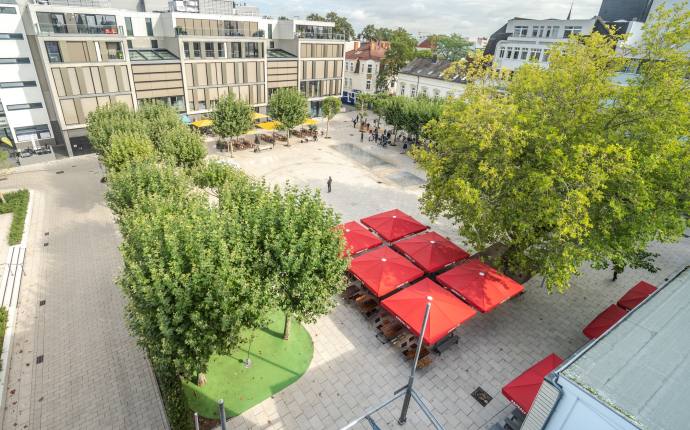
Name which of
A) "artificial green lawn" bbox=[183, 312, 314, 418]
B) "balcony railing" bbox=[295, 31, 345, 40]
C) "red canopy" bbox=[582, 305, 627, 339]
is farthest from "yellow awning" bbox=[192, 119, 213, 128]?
"red canopy" bbox=[582, 305, 627, 339]

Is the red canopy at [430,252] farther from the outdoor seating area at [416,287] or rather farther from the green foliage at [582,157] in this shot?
the green foliage at [582,157]

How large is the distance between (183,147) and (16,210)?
1282 cm

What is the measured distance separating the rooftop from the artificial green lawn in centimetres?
4676

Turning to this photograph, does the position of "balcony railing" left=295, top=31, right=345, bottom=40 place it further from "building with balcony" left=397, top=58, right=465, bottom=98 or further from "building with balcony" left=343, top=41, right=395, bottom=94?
"building with balcony" left=397, top=58, right=465, bottom=98

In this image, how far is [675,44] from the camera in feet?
49.1

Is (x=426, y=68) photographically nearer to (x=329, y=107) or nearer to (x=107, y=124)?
(x=329, y=107)

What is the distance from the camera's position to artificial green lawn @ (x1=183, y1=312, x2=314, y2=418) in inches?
511

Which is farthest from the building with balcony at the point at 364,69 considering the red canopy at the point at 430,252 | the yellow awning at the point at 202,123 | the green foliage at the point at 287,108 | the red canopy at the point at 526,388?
the red canopy at the point at 526,388

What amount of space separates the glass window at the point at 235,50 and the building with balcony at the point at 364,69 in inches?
981

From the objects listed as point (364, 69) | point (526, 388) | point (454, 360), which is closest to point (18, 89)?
point (454, 360)

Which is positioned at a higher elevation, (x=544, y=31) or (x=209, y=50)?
(x=544, y=31)

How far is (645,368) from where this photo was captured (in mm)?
8812

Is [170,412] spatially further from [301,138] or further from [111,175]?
[301,138]

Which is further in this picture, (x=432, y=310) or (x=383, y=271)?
(x=383, y=271)
